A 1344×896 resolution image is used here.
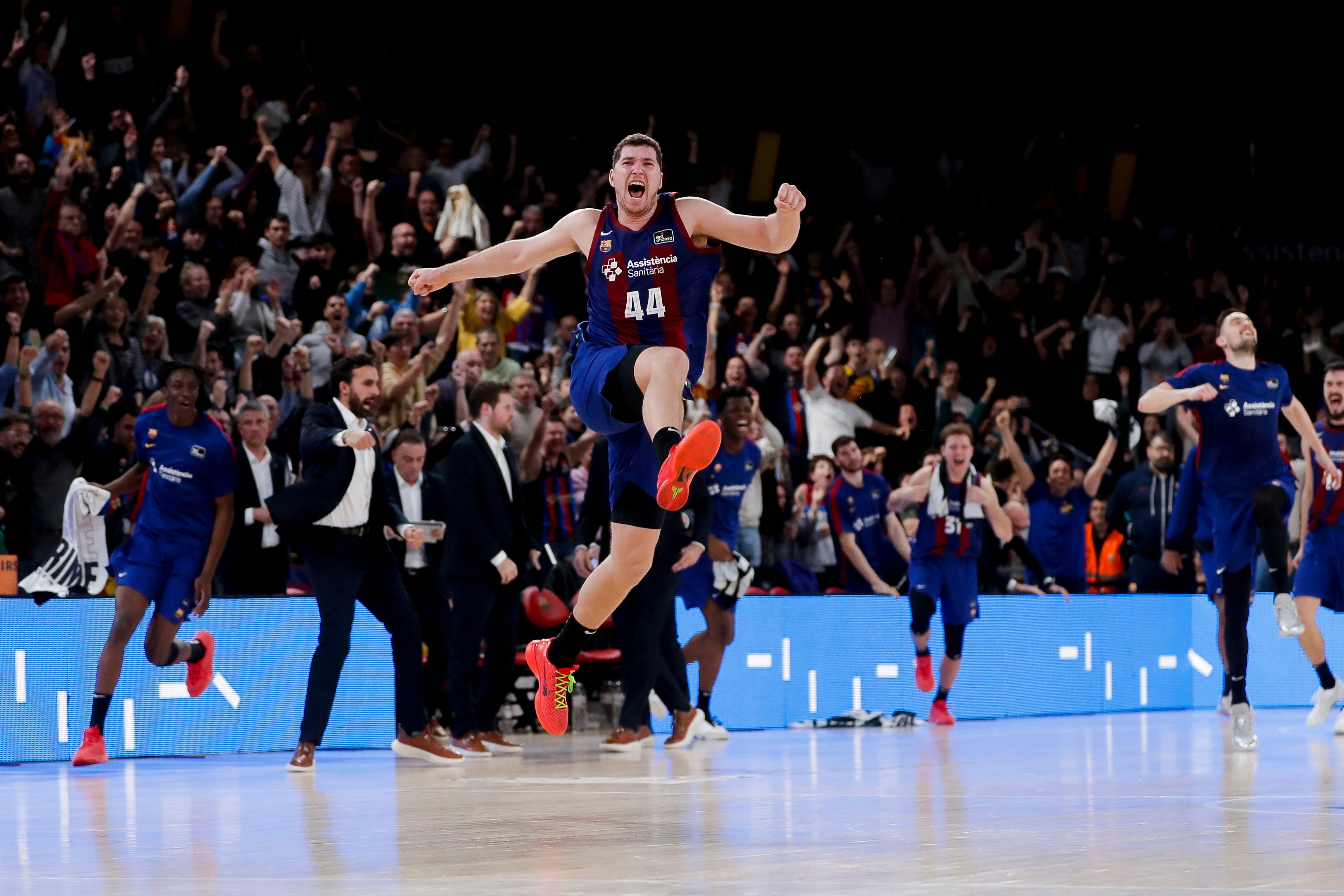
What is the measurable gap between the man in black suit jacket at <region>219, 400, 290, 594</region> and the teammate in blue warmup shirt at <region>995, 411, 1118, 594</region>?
731cm

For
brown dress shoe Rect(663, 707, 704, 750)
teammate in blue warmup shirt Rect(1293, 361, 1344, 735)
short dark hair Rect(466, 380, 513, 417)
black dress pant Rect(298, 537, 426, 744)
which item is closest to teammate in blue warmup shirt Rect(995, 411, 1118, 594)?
teammate in blue warmup shirt Rect(1293, 361, 1344, 735)

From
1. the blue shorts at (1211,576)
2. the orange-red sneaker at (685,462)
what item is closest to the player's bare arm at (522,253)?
the orange-red sneaker at (685,462)

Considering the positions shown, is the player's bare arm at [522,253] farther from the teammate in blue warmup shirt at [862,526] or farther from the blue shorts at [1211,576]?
the teammate in blue warmup shirt at [862,526]

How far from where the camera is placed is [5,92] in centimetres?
1524

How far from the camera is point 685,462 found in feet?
19.4

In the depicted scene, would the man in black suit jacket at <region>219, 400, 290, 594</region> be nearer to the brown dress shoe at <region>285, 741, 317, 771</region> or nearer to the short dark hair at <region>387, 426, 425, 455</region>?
the short dark hair at <region>387, 426, 425, 455</region>

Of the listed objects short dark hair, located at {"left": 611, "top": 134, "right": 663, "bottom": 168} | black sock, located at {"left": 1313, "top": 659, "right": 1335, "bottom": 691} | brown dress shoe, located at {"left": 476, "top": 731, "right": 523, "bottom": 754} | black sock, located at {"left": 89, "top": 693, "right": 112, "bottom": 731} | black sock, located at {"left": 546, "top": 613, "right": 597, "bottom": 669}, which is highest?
short dark hair, located at {"left": 611, "top": 134, "right": 663, "bottom": 168}

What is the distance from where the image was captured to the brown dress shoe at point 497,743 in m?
11.0

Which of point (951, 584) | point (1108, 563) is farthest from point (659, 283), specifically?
point (1108, 563)

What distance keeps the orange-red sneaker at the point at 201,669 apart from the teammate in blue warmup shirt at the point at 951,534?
549 centimetres

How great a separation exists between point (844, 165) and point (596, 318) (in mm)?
16300

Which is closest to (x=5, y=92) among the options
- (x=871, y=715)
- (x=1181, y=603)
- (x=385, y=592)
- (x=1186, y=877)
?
(x=385, y=592)

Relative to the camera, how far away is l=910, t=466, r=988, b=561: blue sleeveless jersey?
516 inches

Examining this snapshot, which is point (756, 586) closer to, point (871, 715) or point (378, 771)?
point (871, 715)
